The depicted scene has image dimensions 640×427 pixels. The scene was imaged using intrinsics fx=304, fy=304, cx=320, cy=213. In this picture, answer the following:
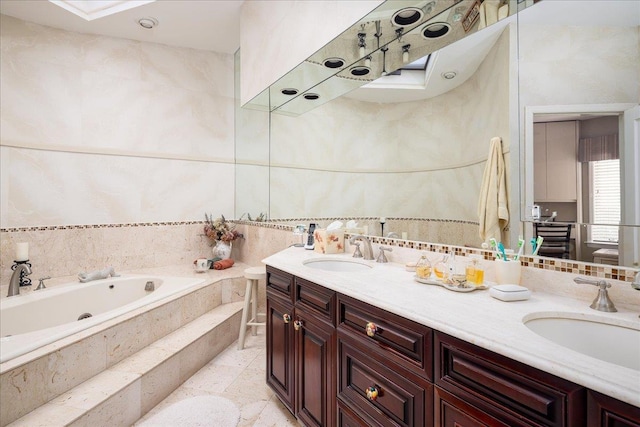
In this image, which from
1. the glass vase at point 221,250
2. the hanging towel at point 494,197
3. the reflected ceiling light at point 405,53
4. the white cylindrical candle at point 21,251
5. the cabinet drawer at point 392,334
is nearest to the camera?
the cabinet drawer at point 392,334

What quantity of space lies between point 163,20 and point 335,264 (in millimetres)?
2929

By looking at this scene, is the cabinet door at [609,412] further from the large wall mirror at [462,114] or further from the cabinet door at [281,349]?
the cabinet door at [281,349]

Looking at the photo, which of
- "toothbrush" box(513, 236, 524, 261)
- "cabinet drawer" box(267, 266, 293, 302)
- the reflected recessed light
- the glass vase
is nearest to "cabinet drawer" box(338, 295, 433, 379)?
"cabinet drawer" box(267, 266, 293, 302)

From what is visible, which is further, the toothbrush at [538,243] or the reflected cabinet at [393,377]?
the toothbrush at [538,243]

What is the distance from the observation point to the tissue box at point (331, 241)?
2.07 meters

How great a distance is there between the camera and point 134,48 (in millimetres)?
3309

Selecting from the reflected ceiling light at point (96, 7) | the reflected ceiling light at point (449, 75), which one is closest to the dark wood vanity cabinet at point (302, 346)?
the reflected ceiling light at point (449, 75)

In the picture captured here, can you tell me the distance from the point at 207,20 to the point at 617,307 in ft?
12.0

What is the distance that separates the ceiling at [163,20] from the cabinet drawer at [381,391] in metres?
3.05

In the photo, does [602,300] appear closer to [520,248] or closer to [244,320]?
[520,248]

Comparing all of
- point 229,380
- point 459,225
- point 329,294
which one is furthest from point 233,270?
point 459,225

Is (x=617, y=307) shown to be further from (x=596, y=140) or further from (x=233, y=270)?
(x=233, y=270)

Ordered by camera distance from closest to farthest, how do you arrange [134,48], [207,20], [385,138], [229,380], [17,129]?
[385,138], [229,380], [17,129], [207,20], [134,48]

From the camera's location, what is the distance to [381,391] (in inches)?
43.0
